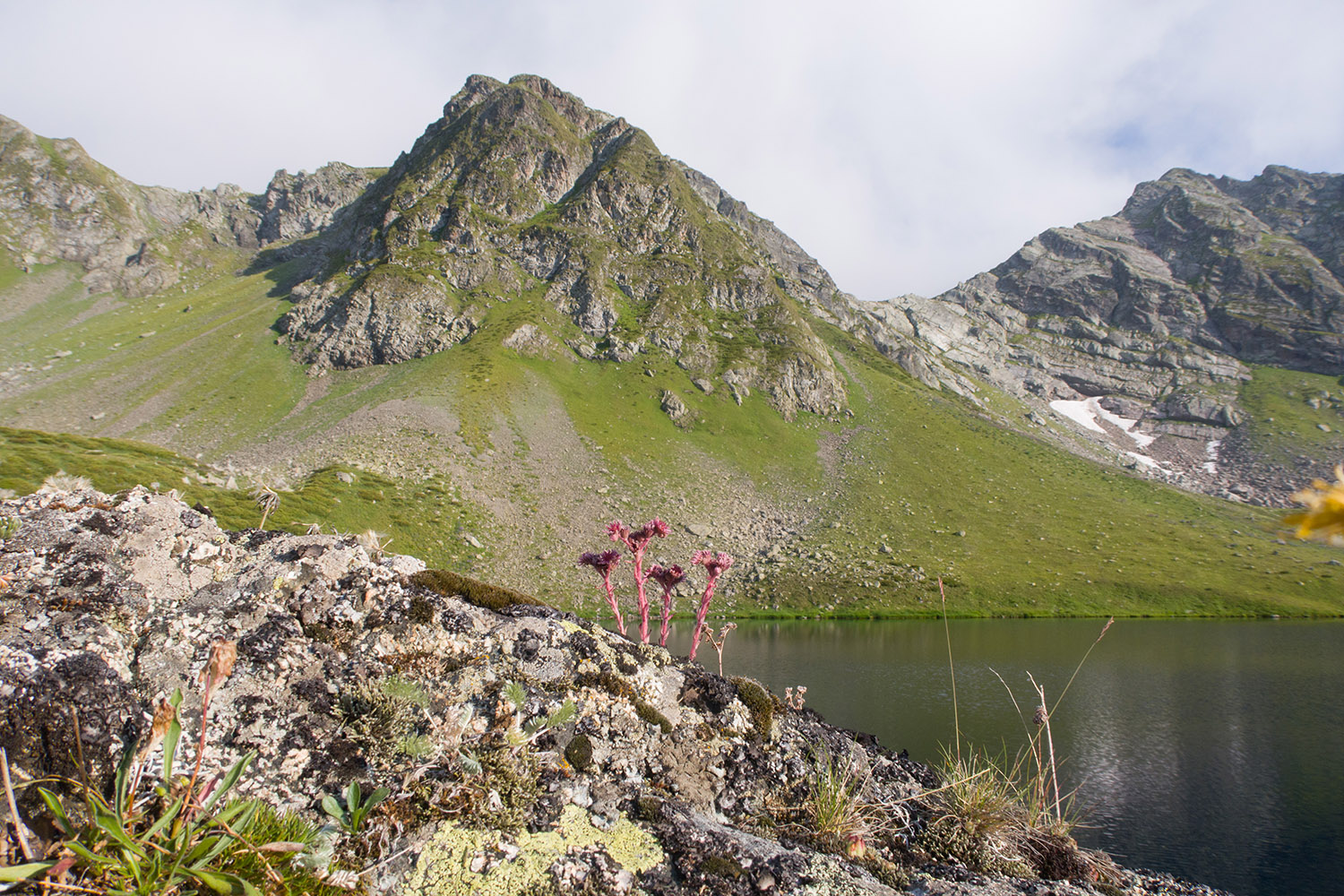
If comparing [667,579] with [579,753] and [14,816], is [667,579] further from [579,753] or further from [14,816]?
[14,816]

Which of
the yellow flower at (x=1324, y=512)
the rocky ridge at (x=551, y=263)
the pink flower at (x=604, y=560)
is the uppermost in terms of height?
the rocky ridge at (x=551, y=263)

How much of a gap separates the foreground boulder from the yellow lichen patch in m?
0.02

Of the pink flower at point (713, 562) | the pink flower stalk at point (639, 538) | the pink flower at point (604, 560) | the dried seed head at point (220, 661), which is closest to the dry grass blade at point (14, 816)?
the dried seed head at point (220, 661)

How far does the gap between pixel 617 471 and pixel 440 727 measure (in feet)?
255

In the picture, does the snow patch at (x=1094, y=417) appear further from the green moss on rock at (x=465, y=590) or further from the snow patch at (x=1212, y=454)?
the green moss on rock at (x=465, y=590)

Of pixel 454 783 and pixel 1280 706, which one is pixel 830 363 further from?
pixel 454 783

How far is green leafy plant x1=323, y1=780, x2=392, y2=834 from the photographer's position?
4.45 meters

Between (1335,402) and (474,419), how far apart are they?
211m

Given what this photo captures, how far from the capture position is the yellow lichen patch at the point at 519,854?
4258 millimetres

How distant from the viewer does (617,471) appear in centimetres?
8319

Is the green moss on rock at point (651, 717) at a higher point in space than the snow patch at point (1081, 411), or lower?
lower

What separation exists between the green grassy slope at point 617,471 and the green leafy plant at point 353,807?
40.5m

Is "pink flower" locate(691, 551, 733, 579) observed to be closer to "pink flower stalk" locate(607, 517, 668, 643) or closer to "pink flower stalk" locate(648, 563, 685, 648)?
"pink flower stalk" locate(648, 563, 685, 648)

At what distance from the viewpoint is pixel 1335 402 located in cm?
15275
